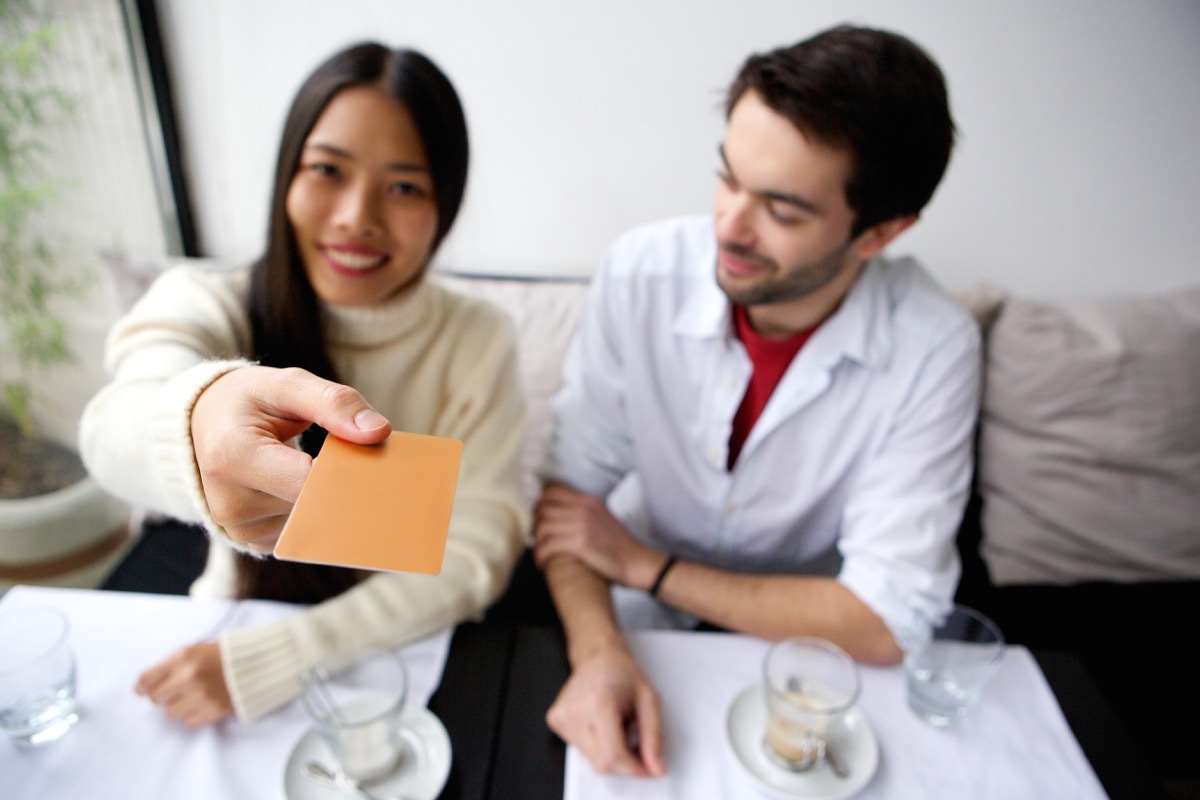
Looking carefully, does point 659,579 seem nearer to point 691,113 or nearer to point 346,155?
point 346,155

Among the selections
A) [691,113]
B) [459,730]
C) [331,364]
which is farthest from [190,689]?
[691,113]

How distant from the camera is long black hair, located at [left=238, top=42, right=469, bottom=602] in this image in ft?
2.31

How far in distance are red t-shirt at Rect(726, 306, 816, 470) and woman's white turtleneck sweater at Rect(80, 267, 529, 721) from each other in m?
0.37

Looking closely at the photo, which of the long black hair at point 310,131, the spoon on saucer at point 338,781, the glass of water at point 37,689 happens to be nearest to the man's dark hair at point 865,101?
the long black hair at point 310,131

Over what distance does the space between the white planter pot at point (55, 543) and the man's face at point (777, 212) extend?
3.78ft

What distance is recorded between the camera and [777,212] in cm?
95

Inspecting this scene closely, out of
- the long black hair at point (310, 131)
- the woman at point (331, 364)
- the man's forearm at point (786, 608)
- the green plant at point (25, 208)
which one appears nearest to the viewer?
the woman at point (331, 364)

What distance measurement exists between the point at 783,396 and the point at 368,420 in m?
0.85

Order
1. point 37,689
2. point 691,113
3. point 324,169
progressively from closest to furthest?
point 37,689 → point 324,169 → point 691,113

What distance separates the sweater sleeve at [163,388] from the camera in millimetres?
334

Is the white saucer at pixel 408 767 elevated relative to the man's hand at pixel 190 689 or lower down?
lower down

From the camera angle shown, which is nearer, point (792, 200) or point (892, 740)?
point (892, 740)

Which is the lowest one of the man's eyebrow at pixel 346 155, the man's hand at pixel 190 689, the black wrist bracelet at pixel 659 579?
the black wrist bracelet at pixel 659 579

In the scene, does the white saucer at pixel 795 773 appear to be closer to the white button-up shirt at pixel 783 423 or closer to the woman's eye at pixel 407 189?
the white button-up shirt at pixel 783 423
